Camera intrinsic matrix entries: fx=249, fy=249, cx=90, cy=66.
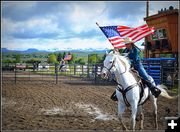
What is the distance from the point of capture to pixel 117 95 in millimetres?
4555

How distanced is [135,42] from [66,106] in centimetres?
229

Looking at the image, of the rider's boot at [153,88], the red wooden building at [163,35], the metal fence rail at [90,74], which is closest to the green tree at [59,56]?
the metal fence rail at [90,74]

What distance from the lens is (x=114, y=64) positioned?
171 inches

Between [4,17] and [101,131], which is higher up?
[4,17]

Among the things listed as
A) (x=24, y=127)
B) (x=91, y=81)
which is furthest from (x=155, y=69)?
(x=24, y=127)

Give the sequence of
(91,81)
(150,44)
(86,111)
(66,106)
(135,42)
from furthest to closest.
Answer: (150,44) → (91,81) → (66,106) → (86,111) → (135,42)

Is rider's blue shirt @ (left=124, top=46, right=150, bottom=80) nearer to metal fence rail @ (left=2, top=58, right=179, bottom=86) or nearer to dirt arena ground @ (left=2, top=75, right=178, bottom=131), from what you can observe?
dirt arena ground @ (left=2, top=75, right=178, bottom=131)

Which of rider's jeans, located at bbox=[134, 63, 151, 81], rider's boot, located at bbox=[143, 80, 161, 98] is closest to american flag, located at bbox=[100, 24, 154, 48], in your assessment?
rider's jeans, located at bbox=[134, 63, 151, 81]

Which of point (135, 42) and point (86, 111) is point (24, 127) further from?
point (135, 42)

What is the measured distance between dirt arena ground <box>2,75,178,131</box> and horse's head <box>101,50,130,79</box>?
120 cm

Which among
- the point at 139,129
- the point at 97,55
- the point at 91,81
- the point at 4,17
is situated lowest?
the point at 139,129

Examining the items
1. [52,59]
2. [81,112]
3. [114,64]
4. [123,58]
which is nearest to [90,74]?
[52,59]

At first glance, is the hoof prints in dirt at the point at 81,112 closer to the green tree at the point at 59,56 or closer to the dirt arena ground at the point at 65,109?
the dirt arena ground at the point at 65,109

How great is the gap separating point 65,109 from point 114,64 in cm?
211
